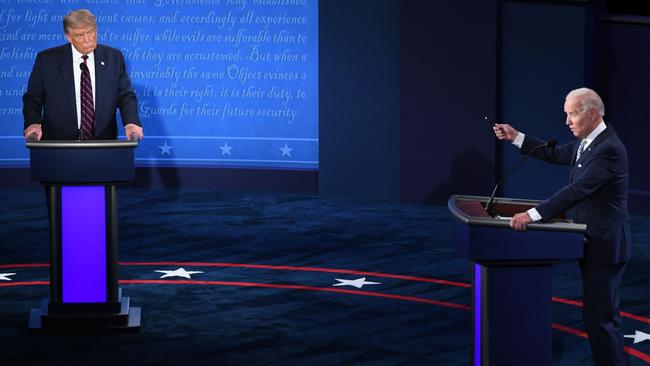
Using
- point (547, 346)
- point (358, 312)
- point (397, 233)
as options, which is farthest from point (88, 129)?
point (397, 233)

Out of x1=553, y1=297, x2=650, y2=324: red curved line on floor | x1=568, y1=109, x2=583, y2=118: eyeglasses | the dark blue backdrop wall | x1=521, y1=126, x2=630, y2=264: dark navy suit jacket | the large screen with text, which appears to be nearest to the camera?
x1=521, y1=126, x2=630, y2=264: dark navy suit jacket

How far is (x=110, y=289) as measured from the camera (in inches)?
275

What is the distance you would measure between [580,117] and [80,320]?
3237 mm

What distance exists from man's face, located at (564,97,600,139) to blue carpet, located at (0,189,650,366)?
61.3 inches

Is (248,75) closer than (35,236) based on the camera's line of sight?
No

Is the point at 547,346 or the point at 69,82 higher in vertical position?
the point at 69,82

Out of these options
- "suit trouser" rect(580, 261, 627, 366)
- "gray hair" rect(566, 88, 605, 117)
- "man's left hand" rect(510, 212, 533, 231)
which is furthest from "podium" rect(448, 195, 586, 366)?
"gray hair" rect(566, 88, 605, 117)

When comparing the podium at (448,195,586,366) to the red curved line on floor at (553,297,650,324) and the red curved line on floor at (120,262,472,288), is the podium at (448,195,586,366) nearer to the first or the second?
the red curved line on floor at (553,297,650,324)

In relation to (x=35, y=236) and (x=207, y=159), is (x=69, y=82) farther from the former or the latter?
(x=207, y=159)

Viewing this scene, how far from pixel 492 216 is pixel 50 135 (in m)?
2.92

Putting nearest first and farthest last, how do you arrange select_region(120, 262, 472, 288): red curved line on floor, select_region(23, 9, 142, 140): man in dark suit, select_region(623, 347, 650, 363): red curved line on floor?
select_region(623, 347, 650, 363): red curved line on floor → select_region(23, 9, 142, 140): man in dark suit → select_region(120, 262, 472, 288): red curved line on floor

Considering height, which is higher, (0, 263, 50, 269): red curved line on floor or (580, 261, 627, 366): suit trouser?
(580, 261, 627, 366): suit trouser

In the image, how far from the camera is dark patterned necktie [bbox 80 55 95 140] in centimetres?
702

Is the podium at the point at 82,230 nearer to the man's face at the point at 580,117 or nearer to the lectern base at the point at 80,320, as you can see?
the lectern base at the point at 80,320
